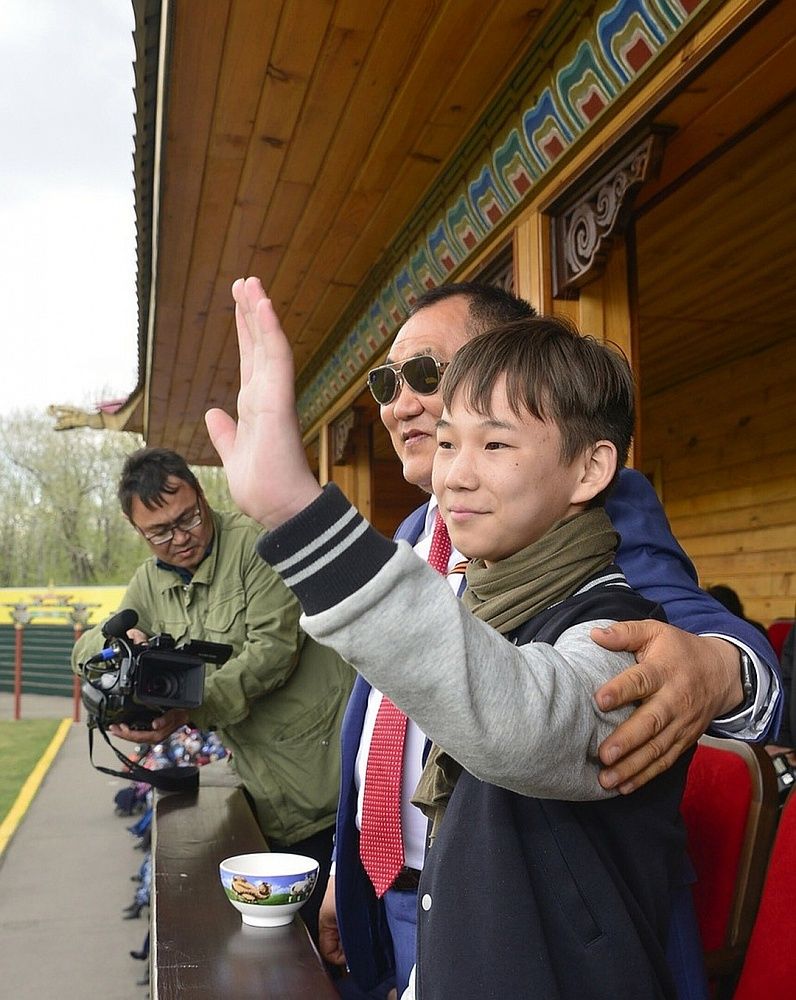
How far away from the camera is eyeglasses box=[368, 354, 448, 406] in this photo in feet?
5.74

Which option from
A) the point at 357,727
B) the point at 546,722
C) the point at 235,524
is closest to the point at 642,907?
the point at 546,722

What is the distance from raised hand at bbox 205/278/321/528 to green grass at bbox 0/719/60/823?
724 cm

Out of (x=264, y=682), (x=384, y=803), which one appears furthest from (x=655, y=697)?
(x=264, y=682)

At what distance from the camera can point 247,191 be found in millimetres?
3775

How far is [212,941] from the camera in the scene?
1.61 m

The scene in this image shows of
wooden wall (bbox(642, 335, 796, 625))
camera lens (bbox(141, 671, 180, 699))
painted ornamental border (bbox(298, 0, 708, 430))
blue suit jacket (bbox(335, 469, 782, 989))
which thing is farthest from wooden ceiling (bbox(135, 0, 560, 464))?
wooden wall (bbox(642, 335, 796, 625))

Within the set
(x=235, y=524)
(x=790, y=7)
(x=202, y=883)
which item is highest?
(x=790, y=7)

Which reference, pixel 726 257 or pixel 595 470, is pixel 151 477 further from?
pixel 726 257

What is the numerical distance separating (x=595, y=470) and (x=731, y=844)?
0.98 meters

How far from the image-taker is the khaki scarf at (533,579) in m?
1.10

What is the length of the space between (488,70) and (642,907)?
249cm

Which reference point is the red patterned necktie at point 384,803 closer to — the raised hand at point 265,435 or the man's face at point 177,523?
the raised hand at point 265,435

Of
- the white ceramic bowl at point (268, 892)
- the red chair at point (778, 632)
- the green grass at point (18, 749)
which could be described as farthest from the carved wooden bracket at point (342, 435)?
the white ceramic bowl at point (268, 892)

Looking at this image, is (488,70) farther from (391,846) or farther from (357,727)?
(391,846)
